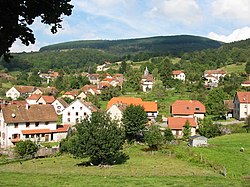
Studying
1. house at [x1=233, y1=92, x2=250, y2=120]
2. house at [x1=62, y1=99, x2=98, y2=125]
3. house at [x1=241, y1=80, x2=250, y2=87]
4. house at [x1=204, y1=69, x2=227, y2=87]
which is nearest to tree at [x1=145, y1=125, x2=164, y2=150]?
house at [x1=62, y1=99, x2=98, y2=125]

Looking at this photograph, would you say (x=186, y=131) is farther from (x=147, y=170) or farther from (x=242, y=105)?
(x=242, y=105)

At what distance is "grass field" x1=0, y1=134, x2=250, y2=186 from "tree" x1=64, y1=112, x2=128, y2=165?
4.60ft

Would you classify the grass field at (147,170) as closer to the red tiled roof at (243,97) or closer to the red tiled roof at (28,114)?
the red tiled roof at (28,114)

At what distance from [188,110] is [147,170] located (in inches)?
1379

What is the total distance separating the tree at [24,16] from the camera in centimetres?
880

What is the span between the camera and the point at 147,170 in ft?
108

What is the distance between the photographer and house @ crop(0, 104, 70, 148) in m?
51.4

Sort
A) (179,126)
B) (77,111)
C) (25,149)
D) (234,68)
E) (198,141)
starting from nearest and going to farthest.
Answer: (25,149)
(198,141)
(179,126)
(77,111)
(234,68)

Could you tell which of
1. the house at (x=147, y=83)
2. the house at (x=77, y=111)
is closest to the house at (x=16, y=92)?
the house at (x=147, y=83)

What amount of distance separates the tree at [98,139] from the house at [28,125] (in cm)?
1770

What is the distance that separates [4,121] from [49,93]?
190 ft

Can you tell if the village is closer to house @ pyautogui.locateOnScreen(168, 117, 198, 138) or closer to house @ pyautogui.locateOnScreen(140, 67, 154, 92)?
house @ pyautogui.locateOnScreen(168, 117, 198, 138)

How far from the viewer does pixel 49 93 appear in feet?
356

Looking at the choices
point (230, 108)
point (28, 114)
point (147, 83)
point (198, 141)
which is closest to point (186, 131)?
point (198, 141)
